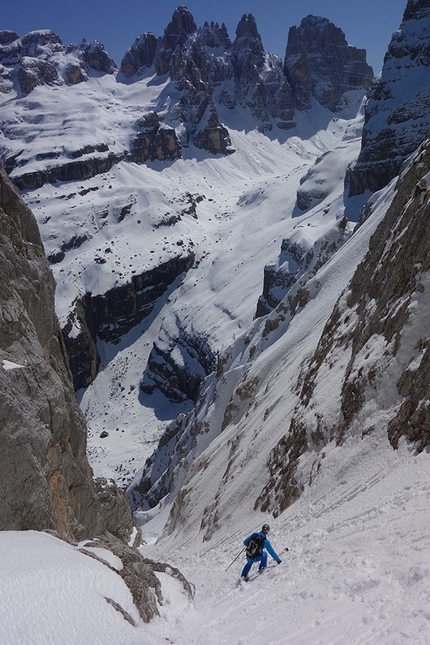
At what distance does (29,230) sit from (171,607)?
18381 millimetres

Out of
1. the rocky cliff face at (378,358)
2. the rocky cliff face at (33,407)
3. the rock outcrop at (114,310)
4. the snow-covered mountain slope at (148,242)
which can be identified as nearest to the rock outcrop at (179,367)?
the snow-covered mountain slope at (148,242)

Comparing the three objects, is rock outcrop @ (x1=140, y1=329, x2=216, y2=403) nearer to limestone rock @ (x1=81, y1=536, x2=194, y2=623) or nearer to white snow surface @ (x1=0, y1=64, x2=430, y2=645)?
white snow surface @ (x1=0, y1=64, x2=430, y2=645)

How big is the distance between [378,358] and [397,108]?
3477 inches

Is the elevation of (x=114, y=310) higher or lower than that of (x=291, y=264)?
higher

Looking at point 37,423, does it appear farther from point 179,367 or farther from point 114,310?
point 114,310

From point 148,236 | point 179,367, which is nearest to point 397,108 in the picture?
point 179,367

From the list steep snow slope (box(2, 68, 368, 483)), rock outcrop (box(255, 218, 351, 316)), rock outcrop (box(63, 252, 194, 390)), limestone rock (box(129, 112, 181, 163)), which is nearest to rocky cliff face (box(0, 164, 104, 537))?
rock outcrop (box(255, 218, 351, 316))

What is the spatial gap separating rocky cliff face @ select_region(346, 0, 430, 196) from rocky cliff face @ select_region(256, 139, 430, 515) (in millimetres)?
67941

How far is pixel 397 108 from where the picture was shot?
93562 mm

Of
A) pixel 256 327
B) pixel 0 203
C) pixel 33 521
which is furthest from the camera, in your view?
pixel 256 327

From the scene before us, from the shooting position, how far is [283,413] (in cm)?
2856

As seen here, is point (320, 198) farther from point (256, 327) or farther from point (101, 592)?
point (101, 592)

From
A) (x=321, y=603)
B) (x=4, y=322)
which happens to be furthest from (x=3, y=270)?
(x=321, y=603)

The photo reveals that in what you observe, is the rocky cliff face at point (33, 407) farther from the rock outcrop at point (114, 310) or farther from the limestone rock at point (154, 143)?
the limestone rock at point (154, 143)
